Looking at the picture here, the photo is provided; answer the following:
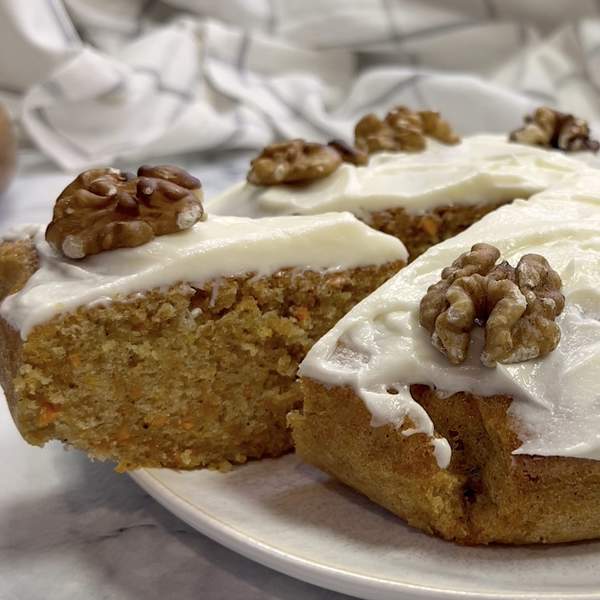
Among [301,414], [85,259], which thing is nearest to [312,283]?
[301,414]

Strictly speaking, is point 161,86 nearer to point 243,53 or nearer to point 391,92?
point 243,53

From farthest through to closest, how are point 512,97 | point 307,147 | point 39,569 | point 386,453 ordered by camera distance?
1. point 512,97
2. point 307,147
3. point 39,569
4. point 386,453

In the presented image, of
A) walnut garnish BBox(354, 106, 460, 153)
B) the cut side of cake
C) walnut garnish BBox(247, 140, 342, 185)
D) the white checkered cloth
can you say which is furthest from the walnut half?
the white checkered cloth

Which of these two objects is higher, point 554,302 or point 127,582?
point 554,302

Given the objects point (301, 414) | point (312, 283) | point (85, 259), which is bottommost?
point (301, 414)

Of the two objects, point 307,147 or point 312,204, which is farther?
point 307,147

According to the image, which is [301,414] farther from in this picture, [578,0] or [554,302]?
[578,0]

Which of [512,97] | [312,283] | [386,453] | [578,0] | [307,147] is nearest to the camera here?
[386,453]

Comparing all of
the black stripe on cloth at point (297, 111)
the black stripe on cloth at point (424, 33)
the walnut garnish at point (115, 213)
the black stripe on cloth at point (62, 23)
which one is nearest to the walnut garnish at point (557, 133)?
the walnut garnish at point (115, 213)
